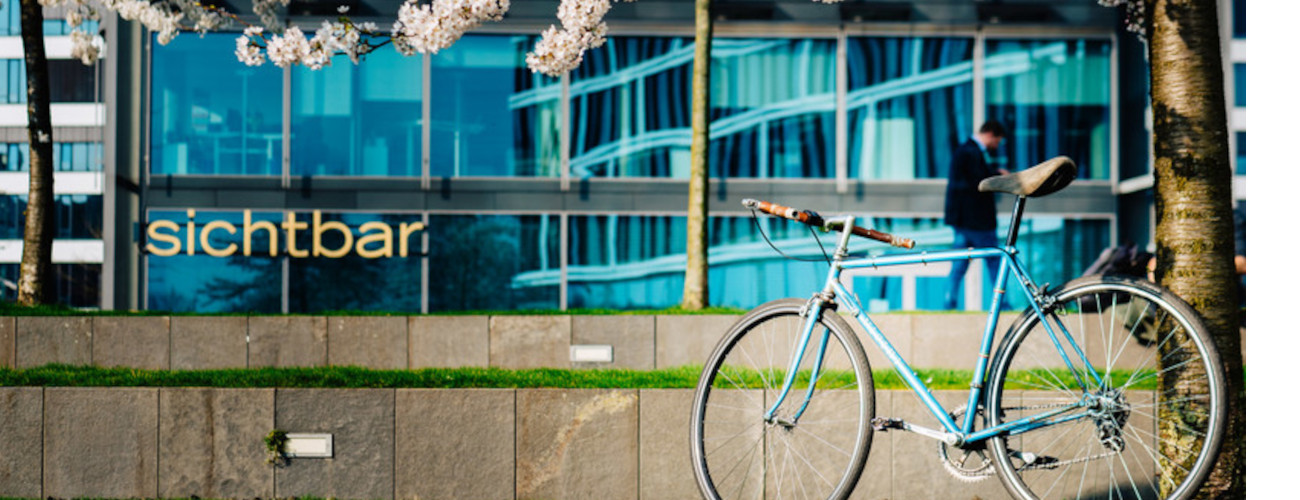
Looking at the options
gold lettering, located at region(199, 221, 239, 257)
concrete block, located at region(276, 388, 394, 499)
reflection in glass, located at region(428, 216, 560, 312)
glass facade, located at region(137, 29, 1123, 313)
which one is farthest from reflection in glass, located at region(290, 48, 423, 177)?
concrete block, located at region(276, 388, 394, 499)

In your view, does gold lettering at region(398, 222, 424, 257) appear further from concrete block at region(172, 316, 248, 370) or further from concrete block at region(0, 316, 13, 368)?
concrete block at region(0, 316, 13, 368)

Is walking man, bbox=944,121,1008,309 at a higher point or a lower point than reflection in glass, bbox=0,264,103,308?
higher

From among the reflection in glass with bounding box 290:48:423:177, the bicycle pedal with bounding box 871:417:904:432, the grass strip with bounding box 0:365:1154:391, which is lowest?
the grass strip with bounding box 0:365:1154:391

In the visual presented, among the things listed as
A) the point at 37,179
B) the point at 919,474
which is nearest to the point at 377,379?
the point at 919,474

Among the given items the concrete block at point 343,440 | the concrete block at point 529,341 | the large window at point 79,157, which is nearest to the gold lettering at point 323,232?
the large window at point 79,157

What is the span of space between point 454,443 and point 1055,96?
49.6ft

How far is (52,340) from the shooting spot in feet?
35.2

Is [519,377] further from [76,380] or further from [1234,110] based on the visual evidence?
[1234,110]

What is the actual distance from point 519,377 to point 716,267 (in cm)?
1149

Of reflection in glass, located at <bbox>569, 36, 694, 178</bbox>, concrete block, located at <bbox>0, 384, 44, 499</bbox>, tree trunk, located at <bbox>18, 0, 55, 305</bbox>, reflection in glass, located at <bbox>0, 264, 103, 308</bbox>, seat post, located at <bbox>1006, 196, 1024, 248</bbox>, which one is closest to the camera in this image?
seat post, located at <bbox>1006, 196, 1024, 248</bbox>

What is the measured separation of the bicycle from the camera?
360 cm

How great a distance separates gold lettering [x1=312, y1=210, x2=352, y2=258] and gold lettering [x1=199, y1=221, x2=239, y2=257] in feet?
3.88

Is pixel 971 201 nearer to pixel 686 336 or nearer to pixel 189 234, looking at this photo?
pixel 686 336

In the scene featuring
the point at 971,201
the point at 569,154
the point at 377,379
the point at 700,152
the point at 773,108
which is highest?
the point at 773,108
